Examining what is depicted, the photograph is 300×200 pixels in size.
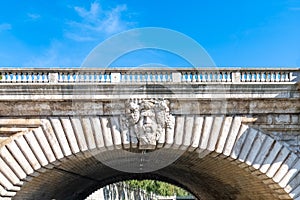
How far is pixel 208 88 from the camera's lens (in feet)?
39.0

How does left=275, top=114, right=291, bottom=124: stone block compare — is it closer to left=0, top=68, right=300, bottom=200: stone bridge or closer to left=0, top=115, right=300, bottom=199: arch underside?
left=0, top=68, right=300, bottom=200: stone bridge

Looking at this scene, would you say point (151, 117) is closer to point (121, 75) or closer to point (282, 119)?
point (121, 75)

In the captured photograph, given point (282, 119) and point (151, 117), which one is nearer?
point (151, 117)

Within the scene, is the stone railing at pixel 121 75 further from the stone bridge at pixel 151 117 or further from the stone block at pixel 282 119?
the stone block at pixel 282 119

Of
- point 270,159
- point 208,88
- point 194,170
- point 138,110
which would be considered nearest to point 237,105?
point 208,88

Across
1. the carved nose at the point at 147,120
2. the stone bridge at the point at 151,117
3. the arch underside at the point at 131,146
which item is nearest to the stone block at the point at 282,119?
the stone bridge at the point at 151,117

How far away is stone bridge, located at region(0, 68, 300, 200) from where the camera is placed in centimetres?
1169

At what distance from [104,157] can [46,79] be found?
3.73m

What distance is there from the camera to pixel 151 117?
1170 centimetres

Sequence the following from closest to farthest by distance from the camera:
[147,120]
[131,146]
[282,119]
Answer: [147,120], [131,146], [282,119]

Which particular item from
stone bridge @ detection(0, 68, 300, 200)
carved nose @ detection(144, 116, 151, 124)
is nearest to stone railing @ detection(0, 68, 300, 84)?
stone bridge @ detection(0, 68, 300, 200)

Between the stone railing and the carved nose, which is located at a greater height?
the stone railing

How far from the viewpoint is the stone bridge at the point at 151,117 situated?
11.7 metres

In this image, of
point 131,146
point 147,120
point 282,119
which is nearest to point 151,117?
point 147,120
